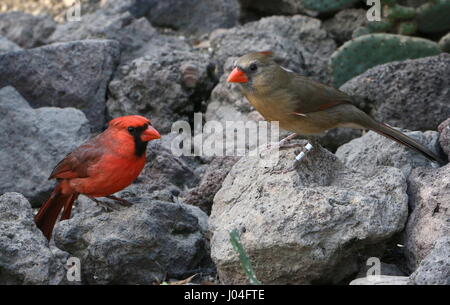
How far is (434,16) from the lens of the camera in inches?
296

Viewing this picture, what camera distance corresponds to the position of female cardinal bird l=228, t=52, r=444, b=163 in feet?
16.5

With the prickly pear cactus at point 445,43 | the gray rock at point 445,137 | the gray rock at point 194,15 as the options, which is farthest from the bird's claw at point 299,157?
the gray rock at point 194,15

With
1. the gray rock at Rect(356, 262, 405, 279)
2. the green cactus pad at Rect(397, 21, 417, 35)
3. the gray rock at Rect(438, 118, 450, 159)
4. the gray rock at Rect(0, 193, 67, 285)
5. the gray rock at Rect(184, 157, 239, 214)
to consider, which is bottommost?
the gray rock at Rect(356, 262, 405, 279)

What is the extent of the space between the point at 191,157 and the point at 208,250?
1.64 m

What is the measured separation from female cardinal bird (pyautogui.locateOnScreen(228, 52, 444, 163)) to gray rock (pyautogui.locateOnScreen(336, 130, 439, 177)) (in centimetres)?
16

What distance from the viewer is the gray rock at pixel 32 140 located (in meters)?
6.12

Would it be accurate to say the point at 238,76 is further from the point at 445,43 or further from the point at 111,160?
the point at 445,43

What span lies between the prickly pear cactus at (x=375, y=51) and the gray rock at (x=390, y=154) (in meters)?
1.57

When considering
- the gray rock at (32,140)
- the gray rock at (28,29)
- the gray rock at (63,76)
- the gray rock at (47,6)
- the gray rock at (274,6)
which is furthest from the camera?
the gray rock at (47,6)

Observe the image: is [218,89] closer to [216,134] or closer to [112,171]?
[216,134]

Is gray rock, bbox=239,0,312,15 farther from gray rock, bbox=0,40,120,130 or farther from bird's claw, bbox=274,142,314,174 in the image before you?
bird's claw, bbox=274,142,314,174

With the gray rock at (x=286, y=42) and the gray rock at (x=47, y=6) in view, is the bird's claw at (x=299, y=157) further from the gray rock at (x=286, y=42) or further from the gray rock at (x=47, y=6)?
the gray rock at (x=47, y=6)

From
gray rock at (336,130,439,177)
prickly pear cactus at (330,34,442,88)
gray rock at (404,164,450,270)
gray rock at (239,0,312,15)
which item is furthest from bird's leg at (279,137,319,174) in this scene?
gray rock at (239,0,312,15)

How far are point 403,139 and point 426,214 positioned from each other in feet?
2.63
